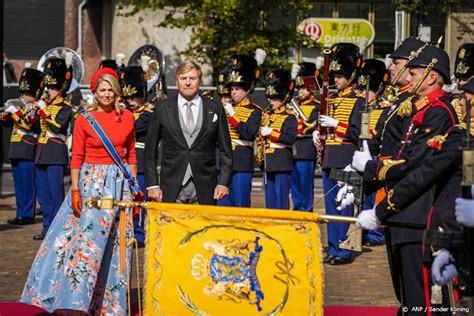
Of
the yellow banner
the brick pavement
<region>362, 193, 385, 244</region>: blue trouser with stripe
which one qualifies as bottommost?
the brick pavement

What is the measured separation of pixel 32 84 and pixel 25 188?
1.35 metres

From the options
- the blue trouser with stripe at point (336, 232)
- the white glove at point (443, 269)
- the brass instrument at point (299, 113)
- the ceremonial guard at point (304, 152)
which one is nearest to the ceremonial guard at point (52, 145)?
the brass instrument at point (299, 113)

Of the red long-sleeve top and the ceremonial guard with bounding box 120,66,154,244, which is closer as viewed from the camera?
the red long-sleeve top

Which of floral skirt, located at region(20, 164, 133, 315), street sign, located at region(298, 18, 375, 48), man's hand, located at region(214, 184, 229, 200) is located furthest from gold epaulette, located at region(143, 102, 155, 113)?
street sign, located at region(298, 18, 375, 48)

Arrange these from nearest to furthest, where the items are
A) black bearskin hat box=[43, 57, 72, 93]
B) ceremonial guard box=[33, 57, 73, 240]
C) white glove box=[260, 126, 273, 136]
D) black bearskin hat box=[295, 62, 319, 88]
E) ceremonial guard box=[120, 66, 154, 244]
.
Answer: ceremonial guard box=[120, 66, 154, 244], white glove box=[260, 126, 273, 136], ceremonial guard box=[33, 57, 73, 240], black bearskin hat box=[43, 57, 72, 93], black bearskin hat box=[295, 62, 319, 88]

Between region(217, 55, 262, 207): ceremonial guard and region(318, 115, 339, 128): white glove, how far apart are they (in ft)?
4.53

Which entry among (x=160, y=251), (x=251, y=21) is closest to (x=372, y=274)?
(x=160, y=251)

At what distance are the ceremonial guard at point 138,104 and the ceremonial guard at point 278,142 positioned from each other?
1.40m

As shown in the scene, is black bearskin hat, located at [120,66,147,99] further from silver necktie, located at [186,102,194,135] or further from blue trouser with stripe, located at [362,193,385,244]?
silver necktie, located at [186,102,194,135]

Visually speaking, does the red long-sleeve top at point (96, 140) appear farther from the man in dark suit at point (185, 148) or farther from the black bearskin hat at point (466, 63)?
the black bearskin hat at point (466, 63)

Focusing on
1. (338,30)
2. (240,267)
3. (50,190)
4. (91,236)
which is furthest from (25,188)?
(338,30)

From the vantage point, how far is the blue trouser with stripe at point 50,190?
43.4ft

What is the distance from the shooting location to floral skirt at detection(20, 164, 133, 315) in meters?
8.06

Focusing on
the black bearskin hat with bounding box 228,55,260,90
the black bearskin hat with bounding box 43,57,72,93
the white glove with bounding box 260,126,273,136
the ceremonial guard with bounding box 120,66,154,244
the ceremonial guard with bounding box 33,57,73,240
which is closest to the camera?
the ceremonial guard with bounding box 120,66,154,244
